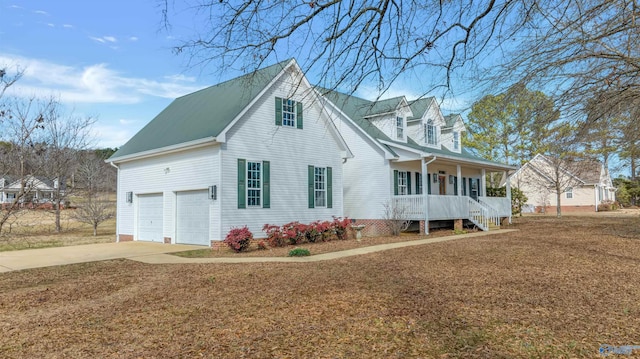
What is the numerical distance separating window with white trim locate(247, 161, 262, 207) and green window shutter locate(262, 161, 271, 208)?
0.14 metres

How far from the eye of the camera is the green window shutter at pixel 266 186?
1552cm

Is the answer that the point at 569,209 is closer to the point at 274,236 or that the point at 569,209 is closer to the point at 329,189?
the point at 329,189

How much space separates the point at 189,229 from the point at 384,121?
11.6 meters

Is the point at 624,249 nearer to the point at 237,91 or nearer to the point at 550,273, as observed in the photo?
the point at 550,273

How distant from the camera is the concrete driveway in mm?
11352

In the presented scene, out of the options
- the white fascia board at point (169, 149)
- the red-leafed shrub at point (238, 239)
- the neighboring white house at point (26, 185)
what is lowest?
the red-leafed shrub at point (238, 239)

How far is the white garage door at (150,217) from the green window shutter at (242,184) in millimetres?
4261

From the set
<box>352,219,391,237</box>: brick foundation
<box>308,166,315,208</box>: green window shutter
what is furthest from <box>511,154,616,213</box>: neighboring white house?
<box>308,166,315,208</box>: green window shutter

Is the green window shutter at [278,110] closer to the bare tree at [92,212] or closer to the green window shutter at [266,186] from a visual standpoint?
the green window shutter at [266,186]

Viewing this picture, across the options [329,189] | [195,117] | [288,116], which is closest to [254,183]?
[288,116]

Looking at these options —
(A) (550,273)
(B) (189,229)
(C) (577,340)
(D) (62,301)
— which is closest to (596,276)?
(A) (550,273)

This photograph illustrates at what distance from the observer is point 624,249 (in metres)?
12.0

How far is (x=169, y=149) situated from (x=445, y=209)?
41.8 ft

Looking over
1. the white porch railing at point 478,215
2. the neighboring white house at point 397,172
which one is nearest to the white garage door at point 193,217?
the neighboring white house at point 397,172
